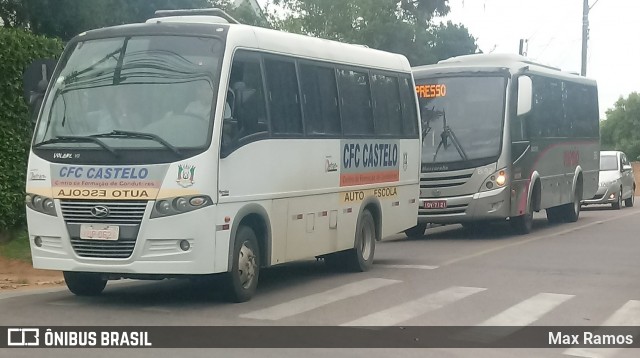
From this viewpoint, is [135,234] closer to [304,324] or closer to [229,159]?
[229,159]

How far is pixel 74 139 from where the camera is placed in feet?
37.6

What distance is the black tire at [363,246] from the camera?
49.7 ft

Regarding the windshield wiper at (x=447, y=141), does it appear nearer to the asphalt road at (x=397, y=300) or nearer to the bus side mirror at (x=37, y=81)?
the asphalt road at (x=397, y=300)

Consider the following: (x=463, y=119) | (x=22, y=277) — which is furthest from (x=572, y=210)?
(x=22, y=277)

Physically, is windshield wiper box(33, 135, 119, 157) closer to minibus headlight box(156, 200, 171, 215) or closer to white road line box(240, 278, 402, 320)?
minibus headlight box(156, 200, 171, 215)

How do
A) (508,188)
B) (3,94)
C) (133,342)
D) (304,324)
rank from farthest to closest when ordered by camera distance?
(508,188), (3,94), (304,324), (133,342)

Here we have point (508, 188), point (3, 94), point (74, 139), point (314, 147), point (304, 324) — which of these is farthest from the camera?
point (508, 188)

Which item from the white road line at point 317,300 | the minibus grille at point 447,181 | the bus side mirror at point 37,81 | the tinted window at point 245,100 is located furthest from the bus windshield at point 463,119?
the bus side mirror at point 37,81

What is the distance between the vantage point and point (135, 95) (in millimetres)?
11523

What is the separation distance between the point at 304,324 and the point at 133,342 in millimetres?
1863

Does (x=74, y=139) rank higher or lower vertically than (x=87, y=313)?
higher

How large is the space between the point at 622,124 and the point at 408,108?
7524cm

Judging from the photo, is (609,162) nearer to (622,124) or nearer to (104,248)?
(104,248)

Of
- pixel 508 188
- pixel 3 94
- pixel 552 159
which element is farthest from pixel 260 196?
pixel 552 159
